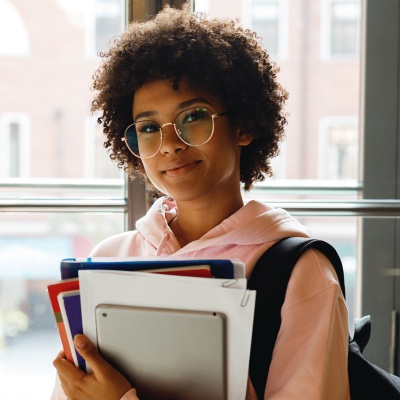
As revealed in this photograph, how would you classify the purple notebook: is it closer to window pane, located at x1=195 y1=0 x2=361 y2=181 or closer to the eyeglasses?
the eyeglasses

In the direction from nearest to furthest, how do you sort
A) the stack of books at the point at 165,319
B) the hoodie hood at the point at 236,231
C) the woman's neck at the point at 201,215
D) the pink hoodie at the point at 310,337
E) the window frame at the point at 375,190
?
the stack of books at the point at 165,319 → the pink hoodie at the point at 310,337 → the hoodie hood at the point at 236,231 → the woman's neck at the point at 201,215 → the window frame at the point at 375,190

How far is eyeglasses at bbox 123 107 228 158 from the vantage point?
4.46 feet

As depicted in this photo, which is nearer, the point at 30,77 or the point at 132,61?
the point at 132,61

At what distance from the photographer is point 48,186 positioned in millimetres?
2342

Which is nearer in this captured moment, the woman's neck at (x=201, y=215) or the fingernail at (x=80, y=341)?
the fingernail at (x=80, y=341)

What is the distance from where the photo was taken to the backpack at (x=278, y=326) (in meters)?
1.21

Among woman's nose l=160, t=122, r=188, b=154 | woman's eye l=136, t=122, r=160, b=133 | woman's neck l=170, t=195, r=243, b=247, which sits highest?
woman's eye l=136, t=122, r=160, b=133

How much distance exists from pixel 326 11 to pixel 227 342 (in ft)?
5.36

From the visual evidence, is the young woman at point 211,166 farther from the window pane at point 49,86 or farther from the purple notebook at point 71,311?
the window pane at point 49,86

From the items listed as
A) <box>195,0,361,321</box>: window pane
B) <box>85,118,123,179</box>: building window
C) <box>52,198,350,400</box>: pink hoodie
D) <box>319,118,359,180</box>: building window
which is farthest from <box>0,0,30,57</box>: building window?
<box>52,198,350,400</box>: pink hoodie

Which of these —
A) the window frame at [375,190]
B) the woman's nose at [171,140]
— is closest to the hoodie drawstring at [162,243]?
the woman's nose at [171,140]

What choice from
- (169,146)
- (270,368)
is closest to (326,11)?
(169,146)

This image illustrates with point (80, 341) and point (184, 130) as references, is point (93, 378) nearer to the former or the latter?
point (80, 341)

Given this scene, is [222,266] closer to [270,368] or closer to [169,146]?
[270,368]
